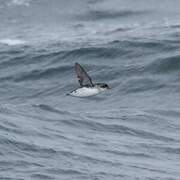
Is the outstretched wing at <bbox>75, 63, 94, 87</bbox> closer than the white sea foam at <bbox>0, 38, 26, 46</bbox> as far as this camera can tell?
Yes

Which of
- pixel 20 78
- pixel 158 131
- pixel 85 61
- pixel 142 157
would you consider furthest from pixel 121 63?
pixel 142 157

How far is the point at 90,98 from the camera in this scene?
2830 cm

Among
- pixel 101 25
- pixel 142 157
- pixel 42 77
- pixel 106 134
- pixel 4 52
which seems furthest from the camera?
pixel 101 25

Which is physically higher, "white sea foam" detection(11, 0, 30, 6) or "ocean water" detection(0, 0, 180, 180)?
"white sea foam" detection(11, 0, 30, 6)

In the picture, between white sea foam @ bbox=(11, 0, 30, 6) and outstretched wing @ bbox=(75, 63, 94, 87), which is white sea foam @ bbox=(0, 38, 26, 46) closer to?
white sea foam @ bbox=(11, 0, 30, 6)

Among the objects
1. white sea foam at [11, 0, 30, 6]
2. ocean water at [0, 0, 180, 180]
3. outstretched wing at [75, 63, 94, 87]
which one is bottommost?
ocean water at [0, 0, 180, 180]

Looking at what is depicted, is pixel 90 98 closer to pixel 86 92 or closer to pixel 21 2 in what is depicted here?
pixel 86 92

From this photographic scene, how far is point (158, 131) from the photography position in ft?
78.6

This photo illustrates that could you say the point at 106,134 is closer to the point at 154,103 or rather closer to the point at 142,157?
the point at 142,157

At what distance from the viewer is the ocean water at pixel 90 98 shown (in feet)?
64.2

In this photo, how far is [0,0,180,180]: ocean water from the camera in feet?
64.2

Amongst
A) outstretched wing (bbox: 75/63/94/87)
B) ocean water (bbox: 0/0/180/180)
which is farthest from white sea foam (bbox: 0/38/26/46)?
outstretched wing (bbox: 75/63/94/87)

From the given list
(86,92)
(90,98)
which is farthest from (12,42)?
(86,92)

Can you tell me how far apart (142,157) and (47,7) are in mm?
25955
